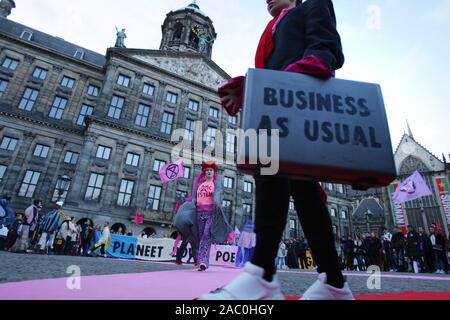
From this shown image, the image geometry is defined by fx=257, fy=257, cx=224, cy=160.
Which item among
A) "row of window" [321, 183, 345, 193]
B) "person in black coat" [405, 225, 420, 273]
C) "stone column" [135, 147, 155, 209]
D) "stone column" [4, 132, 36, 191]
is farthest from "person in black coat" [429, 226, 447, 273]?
"stone column" [4, 132, 36, 191]

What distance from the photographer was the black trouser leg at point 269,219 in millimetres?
1304

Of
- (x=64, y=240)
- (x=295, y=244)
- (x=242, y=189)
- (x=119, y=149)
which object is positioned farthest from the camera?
(x=242, y=189)

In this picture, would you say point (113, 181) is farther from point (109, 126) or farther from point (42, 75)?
point (42, 75)


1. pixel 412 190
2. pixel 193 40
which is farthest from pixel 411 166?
pixel 193 40

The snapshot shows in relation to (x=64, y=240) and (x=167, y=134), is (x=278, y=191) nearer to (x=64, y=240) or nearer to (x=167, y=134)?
(x=64, y=240)

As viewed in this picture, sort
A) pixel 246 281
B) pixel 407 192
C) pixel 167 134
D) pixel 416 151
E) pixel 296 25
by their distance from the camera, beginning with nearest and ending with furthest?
pixel 246 281
pixel 296 25
pixel 407 192
pixel 167 134
pixel 416 151

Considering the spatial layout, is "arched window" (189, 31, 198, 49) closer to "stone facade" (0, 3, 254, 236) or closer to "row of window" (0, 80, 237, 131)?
"stone facade" (0, 3, 254, 236)

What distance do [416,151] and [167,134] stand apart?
37.6m

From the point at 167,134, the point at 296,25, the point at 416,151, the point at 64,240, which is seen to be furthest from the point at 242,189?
the point at 416,151

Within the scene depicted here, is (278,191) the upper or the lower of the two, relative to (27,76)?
lower

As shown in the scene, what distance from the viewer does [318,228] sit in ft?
4.83

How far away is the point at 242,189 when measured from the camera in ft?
81.4

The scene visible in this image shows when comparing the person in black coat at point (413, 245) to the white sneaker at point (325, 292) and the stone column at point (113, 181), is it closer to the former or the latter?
the white sneaker at point (325, 292)

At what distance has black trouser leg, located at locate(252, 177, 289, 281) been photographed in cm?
130
